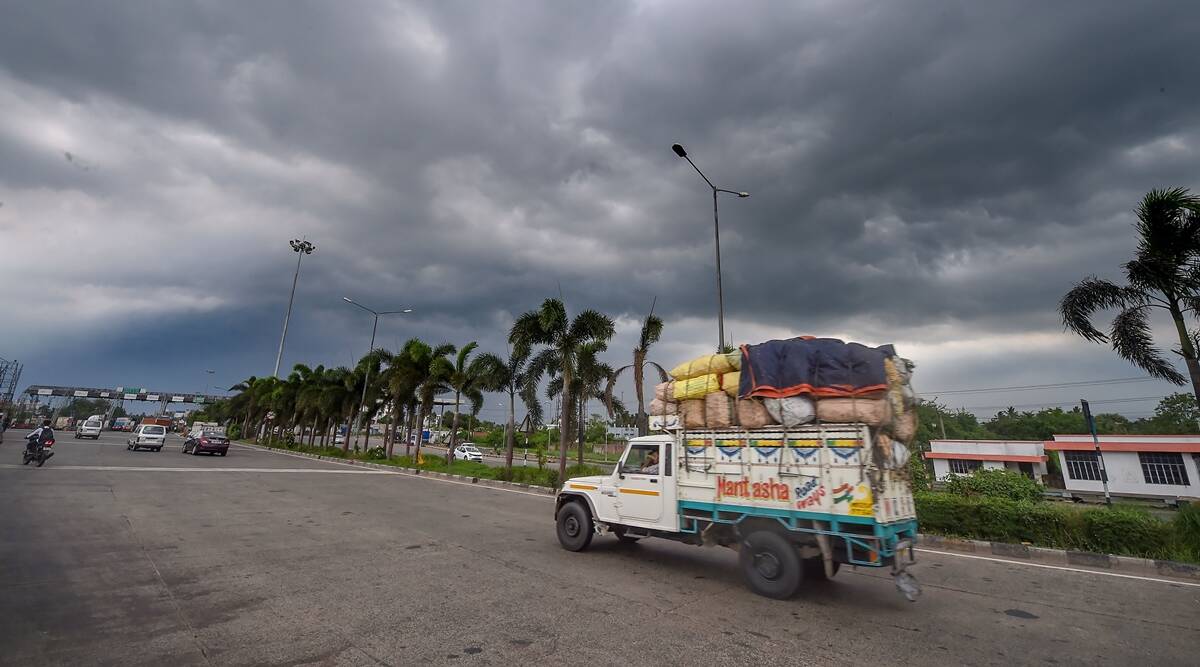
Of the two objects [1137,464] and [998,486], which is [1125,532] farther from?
[1137,464]

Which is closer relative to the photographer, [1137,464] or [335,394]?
[1137,464]

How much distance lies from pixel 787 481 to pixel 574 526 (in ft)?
12.5

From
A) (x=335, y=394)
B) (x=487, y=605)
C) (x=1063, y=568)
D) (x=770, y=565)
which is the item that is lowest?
(x=1063, y=568)

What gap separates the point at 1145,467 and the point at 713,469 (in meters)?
39.3

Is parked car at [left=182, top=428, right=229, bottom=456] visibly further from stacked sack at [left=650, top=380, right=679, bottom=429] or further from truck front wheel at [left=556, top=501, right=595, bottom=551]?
stacked sack at [left=650, top=380, right=679, bottom=429]

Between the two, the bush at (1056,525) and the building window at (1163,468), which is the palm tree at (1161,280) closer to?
the bush at (1056,525)

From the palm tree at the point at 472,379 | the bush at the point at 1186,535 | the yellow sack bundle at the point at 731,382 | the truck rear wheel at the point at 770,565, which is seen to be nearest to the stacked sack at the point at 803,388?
the yellow sack bundle at the point at 731,382

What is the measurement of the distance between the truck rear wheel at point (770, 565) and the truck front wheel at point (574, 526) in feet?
8.81

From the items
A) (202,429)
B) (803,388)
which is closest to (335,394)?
(202,429)

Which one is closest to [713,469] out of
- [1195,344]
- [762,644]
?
[762,644]

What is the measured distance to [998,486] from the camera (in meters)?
14.1

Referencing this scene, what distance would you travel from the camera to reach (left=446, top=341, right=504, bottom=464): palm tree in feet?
86.7

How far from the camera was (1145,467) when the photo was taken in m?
30.3

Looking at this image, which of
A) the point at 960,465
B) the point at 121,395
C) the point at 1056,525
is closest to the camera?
the point at 1056,525
